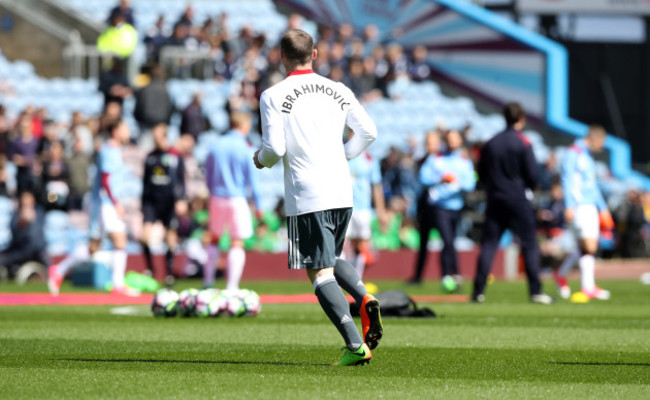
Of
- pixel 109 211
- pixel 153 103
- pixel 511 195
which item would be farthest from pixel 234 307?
pixel 153 103

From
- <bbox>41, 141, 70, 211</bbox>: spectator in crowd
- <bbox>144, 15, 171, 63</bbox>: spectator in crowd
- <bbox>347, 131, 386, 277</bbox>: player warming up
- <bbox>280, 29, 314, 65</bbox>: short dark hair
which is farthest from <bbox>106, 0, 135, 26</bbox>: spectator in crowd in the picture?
→ <bbox>280, 29, 314, 65</bbox>: short dark hair

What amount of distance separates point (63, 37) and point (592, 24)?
15.9 m

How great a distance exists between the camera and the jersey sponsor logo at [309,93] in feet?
25.3

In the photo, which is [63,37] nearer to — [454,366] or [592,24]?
[592,24]

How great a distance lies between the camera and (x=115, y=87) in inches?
922

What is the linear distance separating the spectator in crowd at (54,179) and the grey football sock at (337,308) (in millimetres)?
13893

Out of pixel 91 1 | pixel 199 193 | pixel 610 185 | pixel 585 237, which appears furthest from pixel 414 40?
pixel 585 237

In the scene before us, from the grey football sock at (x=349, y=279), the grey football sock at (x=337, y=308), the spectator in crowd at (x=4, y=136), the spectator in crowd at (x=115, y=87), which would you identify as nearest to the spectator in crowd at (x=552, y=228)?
the spectator in crowd at (x=115, y=87)

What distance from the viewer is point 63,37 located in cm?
2786

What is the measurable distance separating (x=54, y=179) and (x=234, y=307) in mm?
9672

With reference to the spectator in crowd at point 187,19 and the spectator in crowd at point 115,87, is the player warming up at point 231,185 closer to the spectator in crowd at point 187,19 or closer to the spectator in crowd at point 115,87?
the spectator in crowd at point 115,87

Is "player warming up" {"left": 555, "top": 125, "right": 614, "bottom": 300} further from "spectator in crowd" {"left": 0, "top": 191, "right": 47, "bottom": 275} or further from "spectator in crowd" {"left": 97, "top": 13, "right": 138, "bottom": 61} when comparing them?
"spectator in crowd" {"left": 97, "top": 13, "right": 138, "bottom": 61}

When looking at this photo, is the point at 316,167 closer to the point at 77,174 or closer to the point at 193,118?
the point at 77,174

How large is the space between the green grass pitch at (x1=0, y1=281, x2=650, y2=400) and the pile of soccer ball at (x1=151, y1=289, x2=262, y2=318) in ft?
0.48
